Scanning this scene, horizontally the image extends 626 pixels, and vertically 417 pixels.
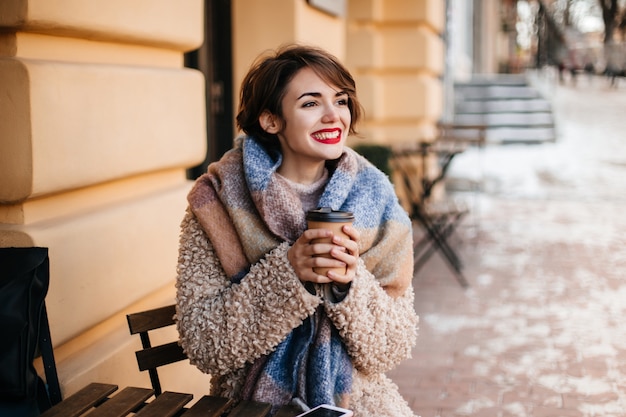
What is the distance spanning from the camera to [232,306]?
2.02 m

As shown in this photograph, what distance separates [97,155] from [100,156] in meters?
0.02

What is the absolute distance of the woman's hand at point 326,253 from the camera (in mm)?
1843

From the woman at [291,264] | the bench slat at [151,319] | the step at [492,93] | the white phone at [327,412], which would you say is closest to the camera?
the white phone at [327,412]

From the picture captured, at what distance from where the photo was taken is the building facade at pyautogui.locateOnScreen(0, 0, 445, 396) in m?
2.30

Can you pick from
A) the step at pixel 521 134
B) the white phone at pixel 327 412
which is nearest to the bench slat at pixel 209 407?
the white phone at pixel 327 412

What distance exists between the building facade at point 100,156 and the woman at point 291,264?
20.6 inches

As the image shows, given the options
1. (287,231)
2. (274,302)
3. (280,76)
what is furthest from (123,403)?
(280,76)

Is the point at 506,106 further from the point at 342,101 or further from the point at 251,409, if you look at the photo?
the point at 251,409

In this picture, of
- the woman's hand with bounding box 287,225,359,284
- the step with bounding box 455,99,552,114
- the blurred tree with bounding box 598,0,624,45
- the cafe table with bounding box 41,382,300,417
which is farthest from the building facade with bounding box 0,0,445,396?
the blurred tree with bounding box 598,0,624,45

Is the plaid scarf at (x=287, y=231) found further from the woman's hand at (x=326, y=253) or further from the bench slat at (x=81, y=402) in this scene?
the bench slat at (x=81, y=402)

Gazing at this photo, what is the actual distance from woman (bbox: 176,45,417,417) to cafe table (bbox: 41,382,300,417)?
10 cm

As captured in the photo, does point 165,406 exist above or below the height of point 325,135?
below

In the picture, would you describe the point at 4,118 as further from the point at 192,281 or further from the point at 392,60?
the point at 392,60

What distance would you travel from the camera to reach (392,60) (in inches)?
369
